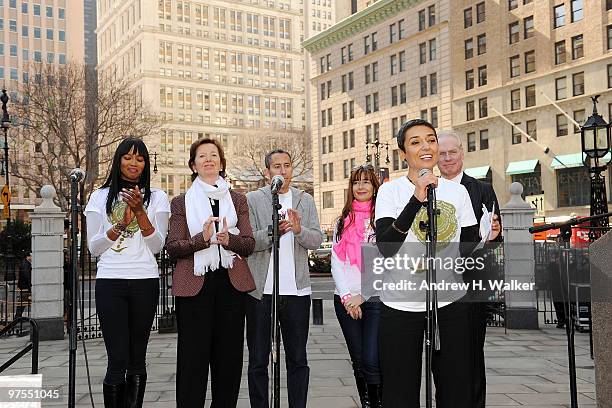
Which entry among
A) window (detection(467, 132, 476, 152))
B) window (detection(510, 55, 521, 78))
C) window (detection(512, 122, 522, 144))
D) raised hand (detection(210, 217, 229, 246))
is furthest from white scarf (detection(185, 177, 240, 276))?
window (detection(467, 132, 476, 152))

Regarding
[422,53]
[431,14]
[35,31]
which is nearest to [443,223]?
[431,14]

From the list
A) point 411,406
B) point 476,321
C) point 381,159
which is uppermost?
point 381,159

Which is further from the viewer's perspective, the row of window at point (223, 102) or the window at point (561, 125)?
the row of window at point (223, 102)

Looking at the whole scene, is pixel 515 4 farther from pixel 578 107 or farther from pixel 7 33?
pixel 7 33

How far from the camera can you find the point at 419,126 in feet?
12.2

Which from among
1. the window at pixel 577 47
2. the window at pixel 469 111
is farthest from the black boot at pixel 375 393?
the window at pixel 469 111

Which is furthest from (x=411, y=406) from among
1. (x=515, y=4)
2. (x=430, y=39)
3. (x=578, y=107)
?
(x=430, y=39)

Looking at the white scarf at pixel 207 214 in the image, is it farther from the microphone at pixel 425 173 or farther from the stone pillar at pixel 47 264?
the stone pillar at pixel 47 264

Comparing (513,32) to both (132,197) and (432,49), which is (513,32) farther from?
(132,197)

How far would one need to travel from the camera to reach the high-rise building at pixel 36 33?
341 ft

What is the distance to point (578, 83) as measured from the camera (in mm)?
44344

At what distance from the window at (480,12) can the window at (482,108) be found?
653cm

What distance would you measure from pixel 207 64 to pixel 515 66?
250ft

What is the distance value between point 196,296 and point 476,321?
1.94 m
